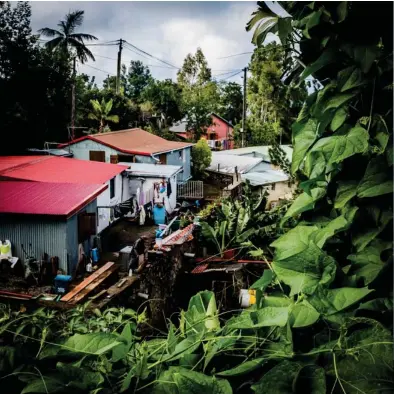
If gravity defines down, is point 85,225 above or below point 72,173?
below

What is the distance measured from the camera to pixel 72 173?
8.19 metres

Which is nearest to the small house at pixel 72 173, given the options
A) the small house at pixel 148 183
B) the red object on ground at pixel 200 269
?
the small house at pixel 148 183

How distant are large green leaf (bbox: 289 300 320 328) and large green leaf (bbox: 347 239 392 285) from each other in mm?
137

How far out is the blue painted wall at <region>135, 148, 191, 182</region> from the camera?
36.6 feet

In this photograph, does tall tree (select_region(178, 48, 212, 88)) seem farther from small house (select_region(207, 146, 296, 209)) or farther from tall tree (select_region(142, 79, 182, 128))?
small house (select_region(207, 146, 296, 209))

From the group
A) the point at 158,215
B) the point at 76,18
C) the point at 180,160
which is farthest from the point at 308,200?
the point at 180,160

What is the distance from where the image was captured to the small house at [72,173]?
23.4 ft

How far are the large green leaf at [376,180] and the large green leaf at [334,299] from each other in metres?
0.19

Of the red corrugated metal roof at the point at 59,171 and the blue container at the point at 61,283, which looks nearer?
the blue container at the point at 61,283

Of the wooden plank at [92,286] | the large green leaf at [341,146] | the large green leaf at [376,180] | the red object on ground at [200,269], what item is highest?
the large green leaf at [341,146]

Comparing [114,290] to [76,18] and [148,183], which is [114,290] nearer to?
[76,18]

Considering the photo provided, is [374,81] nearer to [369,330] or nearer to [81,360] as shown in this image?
[369,330]

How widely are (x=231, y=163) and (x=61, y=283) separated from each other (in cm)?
954

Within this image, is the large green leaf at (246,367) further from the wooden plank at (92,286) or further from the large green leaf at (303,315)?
the wooden plank at (92,286)
